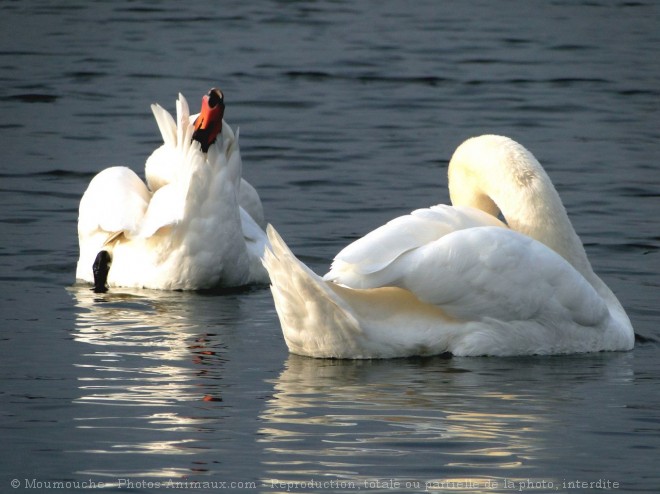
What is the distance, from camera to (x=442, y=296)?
8.91 m

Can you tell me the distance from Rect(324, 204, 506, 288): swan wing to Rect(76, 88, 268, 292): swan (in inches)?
107

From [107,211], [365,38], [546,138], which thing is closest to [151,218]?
[107,211]

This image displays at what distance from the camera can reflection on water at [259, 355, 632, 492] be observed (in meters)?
6.95

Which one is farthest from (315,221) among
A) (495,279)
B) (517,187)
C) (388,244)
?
(388,244)

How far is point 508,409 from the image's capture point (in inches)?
315

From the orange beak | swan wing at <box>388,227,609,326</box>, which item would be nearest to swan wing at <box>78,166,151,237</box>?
the orange beak

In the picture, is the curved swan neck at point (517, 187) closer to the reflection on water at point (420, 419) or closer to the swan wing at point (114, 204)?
the reflection on water at point (420, 419)

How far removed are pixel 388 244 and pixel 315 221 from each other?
200 inches

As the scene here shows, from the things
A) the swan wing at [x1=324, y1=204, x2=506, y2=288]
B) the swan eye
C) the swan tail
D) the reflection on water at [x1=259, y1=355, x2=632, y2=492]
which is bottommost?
the reflection on water at [x1=259, y1=355, x2=632, y2=492]

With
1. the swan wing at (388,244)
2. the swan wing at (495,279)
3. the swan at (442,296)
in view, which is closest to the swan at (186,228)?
the swan at (442,296)

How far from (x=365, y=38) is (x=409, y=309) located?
57.7 ft

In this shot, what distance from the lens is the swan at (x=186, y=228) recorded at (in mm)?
11586

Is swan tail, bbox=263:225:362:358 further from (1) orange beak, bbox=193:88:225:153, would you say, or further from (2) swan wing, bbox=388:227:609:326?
(1) orange beak, bbox=193:88:225:153

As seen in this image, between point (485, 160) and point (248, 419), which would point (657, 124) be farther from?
point (248, 419)
